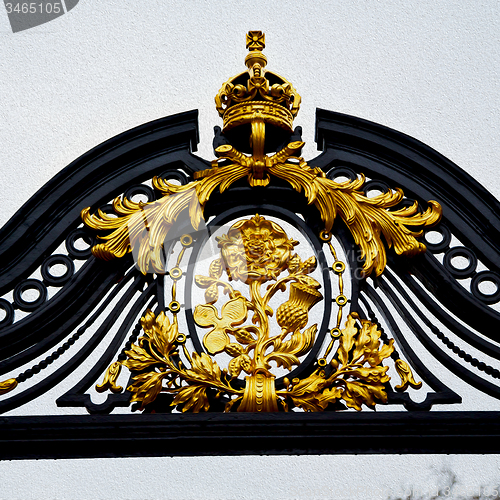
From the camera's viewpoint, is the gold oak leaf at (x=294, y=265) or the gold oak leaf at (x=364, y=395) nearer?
the gold oak leaf at (x=364, y=395)

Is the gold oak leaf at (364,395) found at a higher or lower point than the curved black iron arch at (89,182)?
lower

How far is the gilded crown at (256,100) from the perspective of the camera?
7.50 feet

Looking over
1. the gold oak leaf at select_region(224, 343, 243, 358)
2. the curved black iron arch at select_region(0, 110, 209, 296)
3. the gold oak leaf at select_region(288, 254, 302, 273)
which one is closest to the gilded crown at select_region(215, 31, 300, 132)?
the curved black iron arch at select_region(0, 110, 209, 296)

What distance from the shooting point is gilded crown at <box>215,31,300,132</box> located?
2287 millimetres

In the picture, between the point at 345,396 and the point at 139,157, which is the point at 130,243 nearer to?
the point at 139,157

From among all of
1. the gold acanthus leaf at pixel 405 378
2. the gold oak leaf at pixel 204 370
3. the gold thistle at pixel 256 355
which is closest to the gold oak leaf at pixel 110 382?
the gold thistle at pixel 256 355

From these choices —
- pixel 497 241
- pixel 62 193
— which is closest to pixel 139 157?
pixel 62 193

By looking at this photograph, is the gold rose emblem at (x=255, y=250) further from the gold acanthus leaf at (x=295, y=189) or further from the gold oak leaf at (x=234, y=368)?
the gold oak leaf at (x=234, y=368)

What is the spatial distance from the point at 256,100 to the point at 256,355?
0.70 meters

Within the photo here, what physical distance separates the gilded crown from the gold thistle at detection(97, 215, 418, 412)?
0.36 meters

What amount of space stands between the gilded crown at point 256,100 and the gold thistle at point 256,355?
1.18 ft

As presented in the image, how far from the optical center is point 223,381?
200cm

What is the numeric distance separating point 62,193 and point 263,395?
737 millimetres

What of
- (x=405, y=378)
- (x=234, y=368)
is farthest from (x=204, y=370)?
(x=405, y=378)
